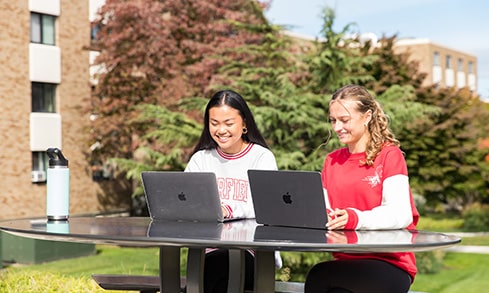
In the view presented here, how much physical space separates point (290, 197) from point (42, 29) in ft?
60.2

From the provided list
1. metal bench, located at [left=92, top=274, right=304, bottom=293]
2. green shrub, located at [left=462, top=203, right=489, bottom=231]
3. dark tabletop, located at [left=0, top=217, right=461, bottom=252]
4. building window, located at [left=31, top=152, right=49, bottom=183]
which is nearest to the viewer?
dark tabletop, located at [left=0, top=217, right=461, bottom=252]

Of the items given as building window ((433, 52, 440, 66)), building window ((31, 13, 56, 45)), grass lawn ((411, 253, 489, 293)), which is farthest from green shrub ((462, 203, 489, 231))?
building window ((433, 52, 440, 66))

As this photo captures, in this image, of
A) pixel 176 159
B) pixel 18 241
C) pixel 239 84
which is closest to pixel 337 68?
pixel 239 84

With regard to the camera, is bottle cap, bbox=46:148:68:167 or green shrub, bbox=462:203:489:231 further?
green shrub, bbox=462:203:489:231

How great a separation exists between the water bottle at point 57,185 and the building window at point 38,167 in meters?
16.4

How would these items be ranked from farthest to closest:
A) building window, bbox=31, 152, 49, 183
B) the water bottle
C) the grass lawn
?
building window, bbox=31, 152, 49, 183 < the grass lawn < the water bottle

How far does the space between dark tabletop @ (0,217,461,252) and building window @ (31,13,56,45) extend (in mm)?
17266

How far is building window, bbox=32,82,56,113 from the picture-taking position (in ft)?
66.4

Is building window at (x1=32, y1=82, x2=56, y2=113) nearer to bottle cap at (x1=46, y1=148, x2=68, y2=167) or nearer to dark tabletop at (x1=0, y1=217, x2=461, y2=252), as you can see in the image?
bottle cap at (x1=46, y1=148, x2=68, y2=167)

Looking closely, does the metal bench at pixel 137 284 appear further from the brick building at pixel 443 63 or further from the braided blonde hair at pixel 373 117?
the brick building at pixel 443 63

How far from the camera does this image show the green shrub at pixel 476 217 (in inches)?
947

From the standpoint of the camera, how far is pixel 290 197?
10.3 ft

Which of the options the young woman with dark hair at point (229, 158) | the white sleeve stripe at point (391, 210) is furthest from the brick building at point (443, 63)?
the white sleeve stripe at point (391, 210)

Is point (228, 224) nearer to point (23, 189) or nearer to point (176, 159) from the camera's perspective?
point (176, 159)
